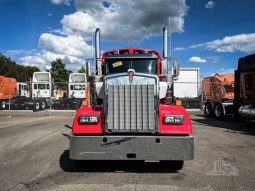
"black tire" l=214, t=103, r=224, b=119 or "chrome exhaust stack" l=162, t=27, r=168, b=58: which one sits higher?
"chrome exhaust stack" l=162, t=27, r=168, b=58

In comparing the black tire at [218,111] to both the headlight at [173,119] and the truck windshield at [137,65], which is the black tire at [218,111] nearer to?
the truck windshield at [137,65]

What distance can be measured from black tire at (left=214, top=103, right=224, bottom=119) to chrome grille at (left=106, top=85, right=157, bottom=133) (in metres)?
14.0

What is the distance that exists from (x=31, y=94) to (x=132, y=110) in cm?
2774

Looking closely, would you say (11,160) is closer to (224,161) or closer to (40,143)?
(40,143)

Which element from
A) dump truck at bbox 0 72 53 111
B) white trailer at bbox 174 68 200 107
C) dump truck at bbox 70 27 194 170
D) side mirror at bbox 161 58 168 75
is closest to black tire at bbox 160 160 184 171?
dump truck at bbox 70 27 194 170

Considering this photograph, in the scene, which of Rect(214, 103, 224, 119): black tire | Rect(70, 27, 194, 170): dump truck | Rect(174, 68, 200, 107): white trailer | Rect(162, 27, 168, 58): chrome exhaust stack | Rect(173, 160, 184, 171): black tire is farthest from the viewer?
Rect(174, 68, 200, 107): white trailer

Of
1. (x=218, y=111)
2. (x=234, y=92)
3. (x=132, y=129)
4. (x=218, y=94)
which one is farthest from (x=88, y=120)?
(x=218, y=94)

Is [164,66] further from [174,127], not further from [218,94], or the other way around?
[218,94]

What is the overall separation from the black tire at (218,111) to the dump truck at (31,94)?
14.0 meters

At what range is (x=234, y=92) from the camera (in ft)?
61.7

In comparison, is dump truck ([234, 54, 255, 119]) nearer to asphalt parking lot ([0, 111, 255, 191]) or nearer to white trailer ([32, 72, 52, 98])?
asphalt parking lot ([0, 111, 255, 191])

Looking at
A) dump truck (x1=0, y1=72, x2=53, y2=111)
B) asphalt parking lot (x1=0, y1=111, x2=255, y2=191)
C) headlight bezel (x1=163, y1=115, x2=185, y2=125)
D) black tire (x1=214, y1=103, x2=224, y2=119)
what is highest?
dump truck (x1=0, y1=72, x2=53, y2=111)

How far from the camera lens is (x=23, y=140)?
1184 cm

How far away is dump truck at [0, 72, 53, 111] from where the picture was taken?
2956 cm
